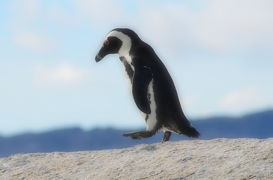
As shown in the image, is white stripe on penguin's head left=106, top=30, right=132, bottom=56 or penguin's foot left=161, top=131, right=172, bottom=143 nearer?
penguin's foot left=161, top=131, right=172, bottom=143

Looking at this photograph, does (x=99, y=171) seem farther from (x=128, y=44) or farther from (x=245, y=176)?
(x=128, y=44)

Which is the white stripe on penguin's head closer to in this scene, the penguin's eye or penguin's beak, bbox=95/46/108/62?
the penguin's eye

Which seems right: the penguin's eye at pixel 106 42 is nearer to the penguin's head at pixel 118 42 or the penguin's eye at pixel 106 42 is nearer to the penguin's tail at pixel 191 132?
the penguin's head at pixel 118 42

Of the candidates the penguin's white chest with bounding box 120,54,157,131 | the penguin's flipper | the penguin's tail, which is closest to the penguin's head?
the penguin's white chest with bounding box 120,54,157,131

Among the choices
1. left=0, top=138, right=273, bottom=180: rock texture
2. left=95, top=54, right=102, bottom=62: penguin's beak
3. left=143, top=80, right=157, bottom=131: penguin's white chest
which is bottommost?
left=0, top=138, right=273, bottom=180: rock texture

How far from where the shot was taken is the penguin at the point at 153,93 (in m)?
7.42

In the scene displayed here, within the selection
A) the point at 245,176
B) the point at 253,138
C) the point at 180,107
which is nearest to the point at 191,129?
the point at 180,107

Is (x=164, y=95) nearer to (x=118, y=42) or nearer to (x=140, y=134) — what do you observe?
(x=140, y=134)

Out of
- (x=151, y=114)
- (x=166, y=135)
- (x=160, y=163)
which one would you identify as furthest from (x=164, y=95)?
(x=160, y=163)

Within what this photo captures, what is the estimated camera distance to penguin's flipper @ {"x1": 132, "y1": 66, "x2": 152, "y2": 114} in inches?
292

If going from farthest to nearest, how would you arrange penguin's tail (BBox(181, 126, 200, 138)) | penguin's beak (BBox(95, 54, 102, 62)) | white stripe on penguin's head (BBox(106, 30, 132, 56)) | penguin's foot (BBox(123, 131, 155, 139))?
1. penguin's beak (BBox(95, 54, 102, 62))
2. white stripe on penguin's head (BBox(106, 30, 132, 56))
3. penguin's tail (BBox(181, 126, 200, 138))
4. penguin's foot (BBox(123, 131, 155, 139))

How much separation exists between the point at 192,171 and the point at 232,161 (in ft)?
1.10

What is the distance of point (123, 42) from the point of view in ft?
25.1

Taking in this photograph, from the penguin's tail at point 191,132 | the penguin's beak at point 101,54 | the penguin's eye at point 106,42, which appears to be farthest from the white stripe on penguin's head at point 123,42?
the penguin's tail at point 191,132
